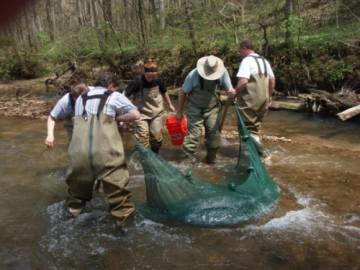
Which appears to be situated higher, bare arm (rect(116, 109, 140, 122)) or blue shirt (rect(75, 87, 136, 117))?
blue shirt (rect(75, 87, 136, 117))

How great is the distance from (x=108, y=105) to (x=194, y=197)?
128 cm

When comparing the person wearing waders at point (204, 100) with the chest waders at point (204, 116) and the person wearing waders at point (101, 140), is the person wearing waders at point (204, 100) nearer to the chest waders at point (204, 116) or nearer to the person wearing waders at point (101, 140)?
the chest waders at point (204, 116)

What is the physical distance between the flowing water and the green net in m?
0.11

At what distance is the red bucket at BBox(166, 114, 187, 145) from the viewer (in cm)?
673

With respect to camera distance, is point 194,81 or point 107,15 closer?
point 194,81

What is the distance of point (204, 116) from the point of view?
21.3 ft

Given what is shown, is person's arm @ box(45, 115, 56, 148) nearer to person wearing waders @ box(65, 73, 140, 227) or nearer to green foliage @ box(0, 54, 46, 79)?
person wearing waders @ box(65, 73, 140, 227)

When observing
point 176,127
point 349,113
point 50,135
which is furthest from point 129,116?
point 349,113

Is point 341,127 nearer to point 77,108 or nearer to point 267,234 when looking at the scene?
point 267,234

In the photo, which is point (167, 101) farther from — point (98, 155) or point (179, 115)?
point (98, 155)

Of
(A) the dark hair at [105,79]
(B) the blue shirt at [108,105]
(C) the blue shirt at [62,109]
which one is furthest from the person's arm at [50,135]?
(A) the dark hair at [105,79]

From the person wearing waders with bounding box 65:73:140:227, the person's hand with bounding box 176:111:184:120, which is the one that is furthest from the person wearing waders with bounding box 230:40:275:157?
the person wearing waders with bounding box 65:73:140:227

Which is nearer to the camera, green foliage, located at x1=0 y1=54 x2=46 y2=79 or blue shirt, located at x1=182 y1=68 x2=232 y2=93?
blue shirt, located at x1=182 y1=68 x2=232 y2=93

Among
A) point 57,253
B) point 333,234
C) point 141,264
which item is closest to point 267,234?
point 333,234
